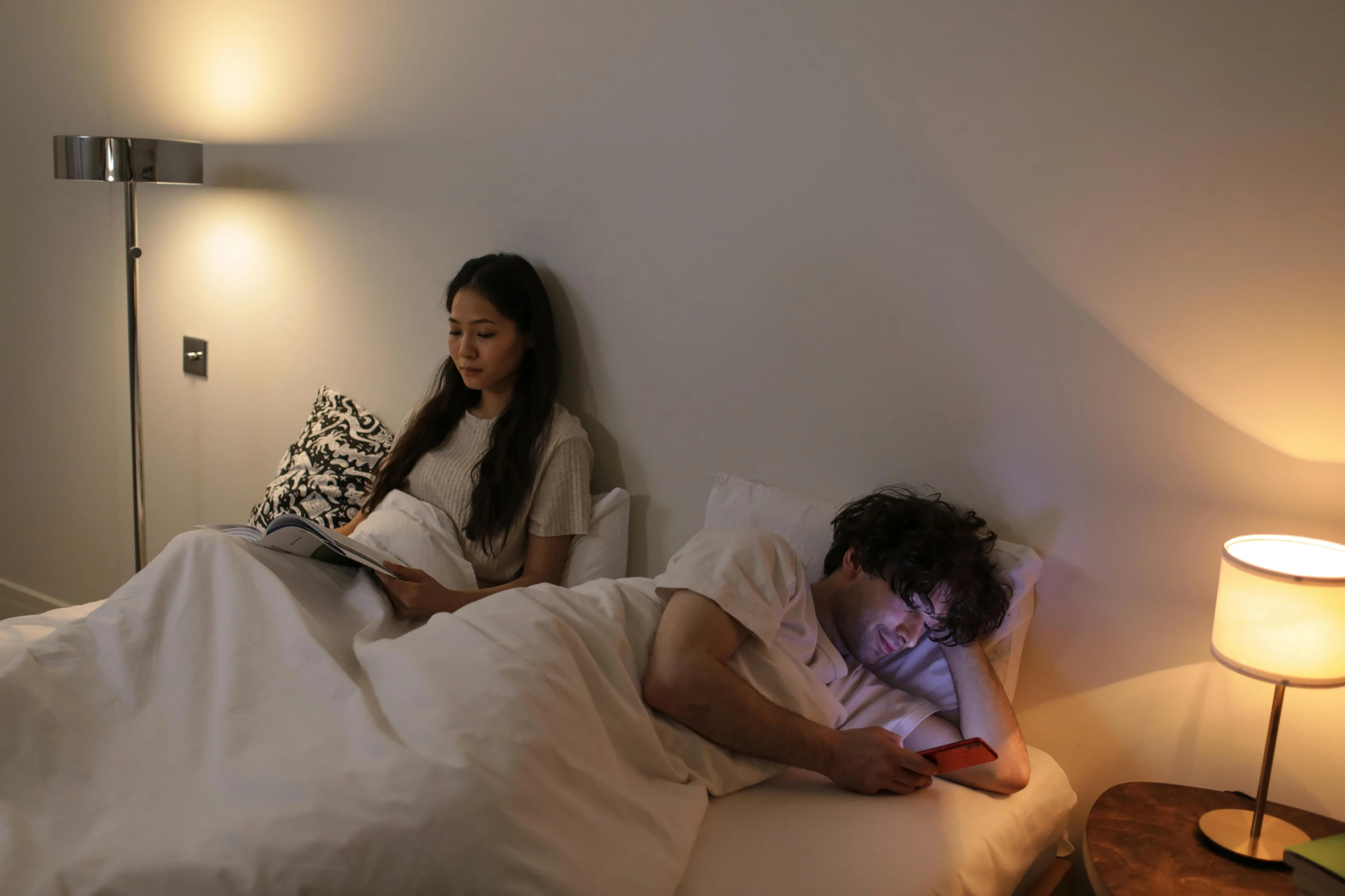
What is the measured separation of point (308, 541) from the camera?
1.75 metres

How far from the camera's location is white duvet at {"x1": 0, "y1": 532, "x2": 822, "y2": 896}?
109 cm

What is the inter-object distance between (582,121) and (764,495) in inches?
35.3

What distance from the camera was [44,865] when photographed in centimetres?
107

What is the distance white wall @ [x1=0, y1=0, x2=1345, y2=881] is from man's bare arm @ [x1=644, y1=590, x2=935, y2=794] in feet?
1.39

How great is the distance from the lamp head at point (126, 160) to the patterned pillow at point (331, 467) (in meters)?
0.71

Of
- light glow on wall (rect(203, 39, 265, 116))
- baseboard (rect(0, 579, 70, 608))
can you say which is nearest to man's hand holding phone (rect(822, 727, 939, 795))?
light glow on wall (rect(203, 39, 265, 116))

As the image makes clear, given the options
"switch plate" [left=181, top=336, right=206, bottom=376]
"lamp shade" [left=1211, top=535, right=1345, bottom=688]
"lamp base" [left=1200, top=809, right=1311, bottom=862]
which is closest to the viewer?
"lamp shade" [left=1211, top=535, right=1345, bottom=688]

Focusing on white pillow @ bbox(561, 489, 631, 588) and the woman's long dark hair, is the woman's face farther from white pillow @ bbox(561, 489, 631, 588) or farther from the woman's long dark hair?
white pillow @ bbox(561, 489, 631, 588)

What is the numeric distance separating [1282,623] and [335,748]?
120 cm

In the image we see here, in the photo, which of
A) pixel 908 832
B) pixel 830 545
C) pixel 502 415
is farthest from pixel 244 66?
pixel 908 832

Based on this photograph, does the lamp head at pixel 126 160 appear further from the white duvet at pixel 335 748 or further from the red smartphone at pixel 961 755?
the red smartphone at pixel 961 755

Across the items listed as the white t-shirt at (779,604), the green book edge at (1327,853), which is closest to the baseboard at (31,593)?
the white t-shirt at (779,604)

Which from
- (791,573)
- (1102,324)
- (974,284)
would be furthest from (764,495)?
(1102,324)

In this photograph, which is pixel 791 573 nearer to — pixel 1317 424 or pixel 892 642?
pixel 892 642
